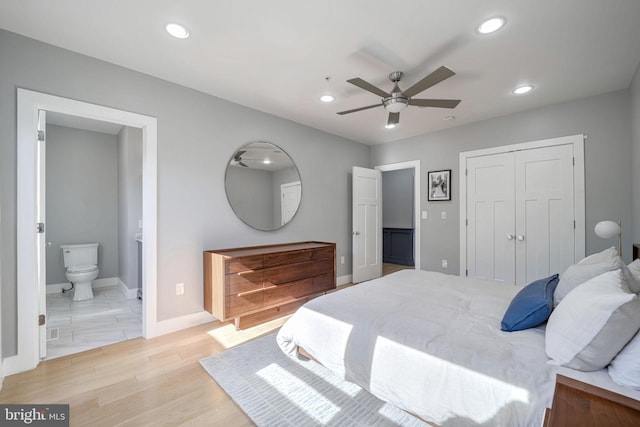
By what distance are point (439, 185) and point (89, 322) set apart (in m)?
4.86

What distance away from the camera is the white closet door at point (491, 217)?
372cm

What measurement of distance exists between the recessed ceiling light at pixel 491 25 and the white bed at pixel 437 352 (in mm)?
1929

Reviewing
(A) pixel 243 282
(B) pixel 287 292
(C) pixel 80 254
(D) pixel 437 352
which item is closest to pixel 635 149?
(D) pixel 437 352

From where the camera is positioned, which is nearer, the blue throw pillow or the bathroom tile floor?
the blue throw pillow

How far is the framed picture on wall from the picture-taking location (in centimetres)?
424

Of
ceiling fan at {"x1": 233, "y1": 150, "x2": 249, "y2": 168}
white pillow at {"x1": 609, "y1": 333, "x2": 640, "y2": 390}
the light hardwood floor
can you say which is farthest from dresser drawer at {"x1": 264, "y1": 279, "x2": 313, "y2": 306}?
white pillow at {"x1": 609, "y1": 333, "x2": 640, "y2": 390}

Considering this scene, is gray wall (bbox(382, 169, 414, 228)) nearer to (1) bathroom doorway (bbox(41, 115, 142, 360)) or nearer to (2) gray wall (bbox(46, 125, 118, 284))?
(1) bathroom doorway (bbox(41, 115, 142, 360))

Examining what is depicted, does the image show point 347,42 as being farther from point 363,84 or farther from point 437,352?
point 437,352

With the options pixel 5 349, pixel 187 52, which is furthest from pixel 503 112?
pixel 5 349

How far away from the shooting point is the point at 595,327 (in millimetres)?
1066

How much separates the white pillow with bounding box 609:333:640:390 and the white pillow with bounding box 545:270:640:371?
0.02 meters

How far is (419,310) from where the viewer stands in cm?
177

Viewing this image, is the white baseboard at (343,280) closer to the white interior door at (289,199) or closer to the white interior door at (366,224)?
the white interior door at (366,224)

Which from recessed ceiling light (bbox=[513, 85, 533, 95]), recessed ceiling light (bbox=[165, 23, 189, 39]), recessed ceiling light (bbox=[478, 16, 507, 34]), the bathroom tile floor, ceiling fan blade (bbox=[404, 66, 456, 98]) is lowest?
the bathroom tile floor
